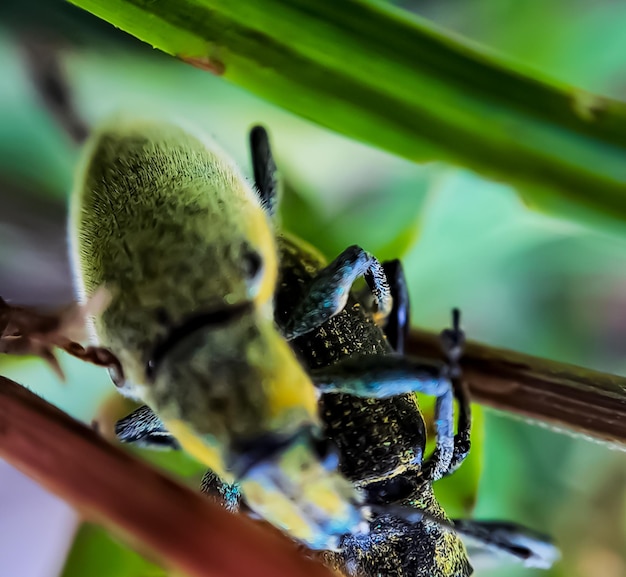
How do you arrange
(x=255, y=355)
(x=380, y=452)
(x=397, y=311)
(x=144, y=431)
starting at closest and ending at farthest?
(x=255, y=355) → (x=380, y=452) → (x=144, y=431) → (x=397, y=311)

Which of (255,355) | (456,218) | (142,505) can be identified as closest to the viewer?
(142,505)

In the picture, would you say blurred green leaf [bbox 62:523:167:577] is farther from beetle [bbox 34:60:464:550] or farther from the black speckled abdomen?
the black speckled abdomen

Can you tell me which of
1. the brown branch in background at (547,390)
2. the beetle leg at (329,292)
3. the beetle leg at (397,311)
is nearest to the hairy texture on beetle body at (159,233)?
the beetle leg at (329,292)

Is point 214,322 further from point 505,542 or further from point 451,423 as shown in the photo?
point 505,542

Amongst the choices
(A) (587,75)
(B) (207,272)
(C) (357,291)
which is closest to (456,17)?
(A) (587,75)

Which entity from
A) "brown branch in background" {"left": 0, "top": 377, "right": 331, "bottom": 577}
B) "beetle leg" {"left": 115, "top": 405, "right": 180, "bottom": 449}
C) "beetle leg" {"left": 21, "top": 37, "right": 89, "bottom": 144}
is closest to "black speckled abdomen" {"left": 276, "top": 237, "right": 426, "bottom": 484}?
"beetle leg" {"left": 115, "top": 405, "right": 180, "bottom": 449}

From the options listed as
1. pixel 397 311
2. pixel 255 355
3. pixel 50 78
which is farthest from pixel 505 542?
pixel 50 78
